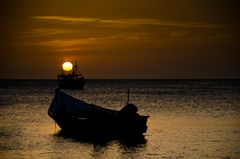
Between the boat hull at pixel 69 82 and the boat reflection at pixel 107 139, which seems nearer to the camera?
the boat reflection at pixel 107 139

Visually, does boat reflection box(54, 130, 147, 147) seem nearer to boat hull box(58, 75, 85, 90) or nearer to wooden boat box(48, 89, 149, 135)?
wooden boat box(48, 89, 149, 135)

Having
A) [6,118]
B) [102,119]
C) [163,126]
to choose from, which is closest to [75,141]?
[102,119]

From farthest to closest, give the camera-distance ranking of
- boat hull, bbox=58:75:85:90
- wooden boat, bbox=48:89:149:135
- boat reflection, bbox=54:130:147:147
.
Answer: boat hull, bbox=58:75:85:90 < wooden boat, bbox=48:89:149:135 < boat reflection, bbox=54:130:147:147

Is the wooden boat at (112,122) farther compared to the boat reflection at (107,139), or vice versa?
the wooden boat at (112,122)

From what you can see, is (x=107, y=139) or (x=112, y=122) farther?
(x=112, y=122)

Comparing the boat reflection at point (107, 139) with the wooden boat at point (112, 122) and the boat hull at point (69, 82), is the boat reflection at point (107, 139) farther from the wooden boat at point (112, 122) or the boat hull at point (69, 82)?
the boat hull at point (69, 82)

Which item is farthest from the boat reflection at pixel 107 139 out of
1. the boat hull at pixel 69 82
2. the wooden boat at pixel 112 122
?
the boat hull at pixel 69 82

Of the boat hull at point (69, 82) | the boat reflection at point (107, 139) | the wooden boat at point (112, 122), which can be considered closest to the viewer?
the boat reflection at point (107, 139)

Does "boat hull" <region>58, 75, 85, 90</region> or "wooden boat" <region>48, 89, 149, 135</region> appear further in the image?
"boat hull" <region>58, 75, 85, 90</region>

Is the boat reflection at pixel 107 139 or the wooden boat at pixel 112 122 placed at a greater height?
the wooden boat at pixel 112 122

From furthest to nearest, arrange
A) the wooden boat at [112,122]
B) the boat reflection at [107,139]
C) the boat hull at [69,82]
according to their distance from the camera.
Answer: the boat hull at [69,82] → the wooden boat at [112,122] → the boat reflection at [107,139]

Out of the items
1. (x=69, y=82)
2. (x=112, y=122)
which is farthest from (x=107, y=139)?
(x=69, y=82)

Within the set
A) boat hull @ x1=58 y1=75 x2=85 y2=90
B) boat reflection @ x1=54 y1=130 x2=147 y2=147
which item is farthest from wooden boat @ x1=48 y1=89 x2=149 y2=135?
boat hull @ x1=58 y1=75 x2=85 y2=90

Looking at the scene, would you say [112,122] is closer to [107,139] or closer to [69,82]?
[107,139]
